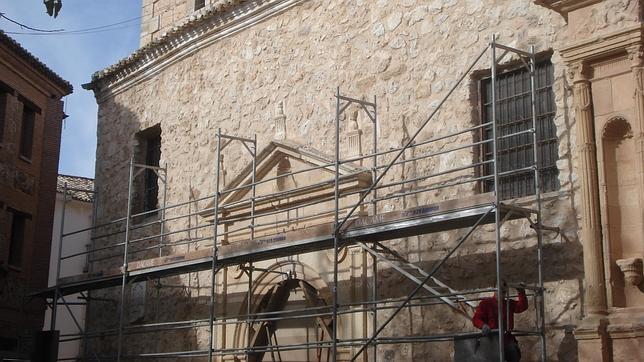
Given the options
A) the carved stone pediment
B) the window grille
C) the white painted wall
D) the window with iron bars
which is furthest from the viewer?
the white painted wall

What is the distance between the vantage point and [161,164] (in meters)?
18.6

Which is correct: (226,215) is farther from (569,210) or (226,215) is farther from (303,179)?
(569,210)

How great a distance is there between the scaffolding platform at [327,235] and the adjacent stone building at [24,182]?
3.38 m

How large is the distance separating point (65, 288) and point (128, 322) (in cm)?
131

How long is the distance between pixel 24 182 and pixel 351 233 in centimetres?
1077

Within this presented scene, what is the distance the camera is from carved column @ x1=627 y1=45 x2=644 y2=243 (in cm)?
1023

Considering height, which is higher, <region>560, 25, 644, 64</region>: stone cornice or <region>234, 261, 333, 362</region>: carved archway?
<region>560, 25, 644, 64</region>: stone cornice

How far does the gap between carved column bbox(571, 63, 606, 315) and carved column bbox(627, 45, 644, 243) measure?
518 millimetres

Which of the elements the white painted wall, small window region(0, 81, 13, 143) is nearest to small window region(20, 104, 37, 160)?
small window region(0, 81, 13, 143)

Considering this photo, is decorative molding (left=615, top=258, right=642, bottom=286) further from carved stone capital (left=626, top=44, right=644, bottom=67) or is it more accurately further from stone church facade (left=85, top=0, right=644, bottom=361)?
carved stone capital (left=626, top=44, right=644, bottom=67)

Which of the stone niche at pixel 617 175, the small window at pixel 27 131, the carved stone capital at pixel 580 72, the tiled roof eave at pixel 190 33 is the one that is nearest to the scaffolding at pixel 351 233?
the carved stone capital at pixel 580 72

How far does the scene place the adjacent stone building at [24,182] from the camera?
20188mm

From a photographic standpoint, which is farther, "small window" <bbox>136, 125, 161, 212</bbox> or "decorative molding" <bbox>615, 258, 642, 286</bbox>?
"small window" <bbox>136, 125, 161, 212</bbox>

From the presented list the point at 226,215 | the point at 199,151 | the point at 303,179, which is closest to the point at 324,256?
the point at 303,179
